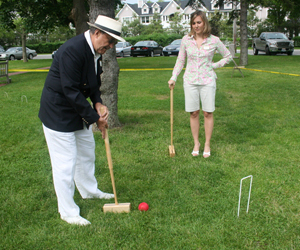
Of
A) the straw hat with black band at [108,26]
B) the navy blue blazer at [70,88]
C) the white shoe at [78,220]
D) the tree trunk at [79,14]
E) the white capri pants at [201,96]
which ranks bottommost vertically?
the white shoe at [78,220]

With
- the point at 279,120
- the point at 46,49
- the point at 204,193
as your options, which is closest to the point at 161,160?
the point at 204,193

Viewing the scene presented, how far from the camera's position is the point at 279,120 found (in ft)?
21.1

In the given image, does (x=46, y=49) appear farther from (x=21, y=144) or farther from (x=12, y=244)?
(x=12, y=244)

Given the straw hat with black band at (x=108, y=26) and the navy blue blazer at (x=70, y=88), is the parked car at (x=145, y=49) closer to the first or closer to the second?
the navy blue blazer at (x=70, y=88)

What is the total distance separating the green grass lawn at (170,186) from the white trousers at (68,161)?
0.25 m

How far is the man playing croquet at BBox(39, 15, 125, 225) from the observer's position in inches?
107

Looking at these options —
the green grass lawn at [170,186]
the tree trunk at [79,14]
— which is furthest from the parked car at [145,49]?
the green grass lawn at [170,186]

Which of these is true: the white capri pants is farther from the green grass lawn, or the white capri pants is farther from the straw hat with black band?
the straw hat with black band

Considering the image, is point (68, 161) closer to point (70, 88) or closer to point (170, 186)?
point (70, 88)

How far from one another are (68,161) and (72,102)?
62 centimetres

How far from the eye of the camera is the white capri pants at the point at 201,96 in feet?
14.9

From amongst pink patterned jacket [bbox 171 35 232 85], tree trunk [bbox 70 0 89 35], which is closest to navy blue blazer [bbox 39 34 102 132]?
pink patterned jacket [bbox 171 35 232 85]

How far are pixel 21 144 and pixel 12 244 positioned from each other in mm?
2961

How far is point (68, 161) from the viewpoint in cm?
302
